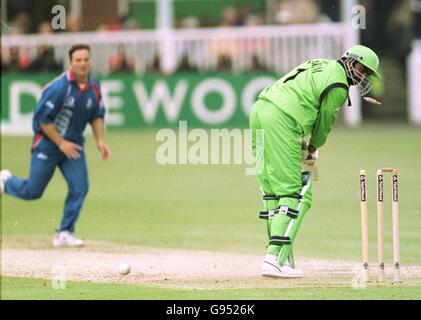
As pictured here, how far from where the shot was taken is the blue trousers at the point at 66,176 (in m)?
14.0

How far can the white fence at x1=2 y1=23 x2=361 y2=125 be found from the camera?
95.6 ft

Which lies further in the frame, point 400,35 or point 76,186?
point 400,35

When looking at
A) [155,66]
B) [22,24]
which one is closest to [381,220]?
[155,66]

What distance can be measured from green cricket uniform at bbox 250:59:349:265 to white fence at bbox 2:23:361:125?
17373 mm

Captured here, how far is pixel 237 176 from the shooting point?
845 inches

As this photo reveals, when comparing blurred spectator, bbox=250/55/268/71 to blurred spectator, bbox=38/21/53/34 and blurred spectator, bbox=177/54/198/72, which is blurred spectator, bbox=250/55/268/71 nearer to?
blurred spectator, bbox=177/54/198/72

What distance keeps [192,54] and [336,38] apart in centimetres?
348

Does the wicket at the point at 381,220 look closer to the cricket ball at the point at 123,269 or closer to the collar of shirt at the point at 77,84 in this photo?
the cricket ball at the point at 123,269

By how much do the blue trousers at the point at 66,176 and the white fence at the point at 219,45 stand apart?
15.0 meters

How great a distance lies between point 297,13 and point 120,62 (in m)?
4.58

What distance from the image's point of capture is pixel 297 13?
100 ft

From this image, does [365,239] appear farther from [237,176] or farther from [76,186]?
[237,176]

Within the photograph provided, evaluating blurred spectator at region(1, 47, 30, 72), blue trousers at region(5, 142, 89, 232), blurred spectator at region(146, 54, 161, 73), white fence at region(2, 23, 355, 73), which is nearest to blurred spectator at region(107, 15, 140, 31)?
white fence at region(2, 23, 355, 73)

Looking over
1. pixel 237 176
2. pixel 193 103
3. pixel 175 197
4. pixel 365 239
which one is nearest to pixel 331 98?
pixel 365 239
